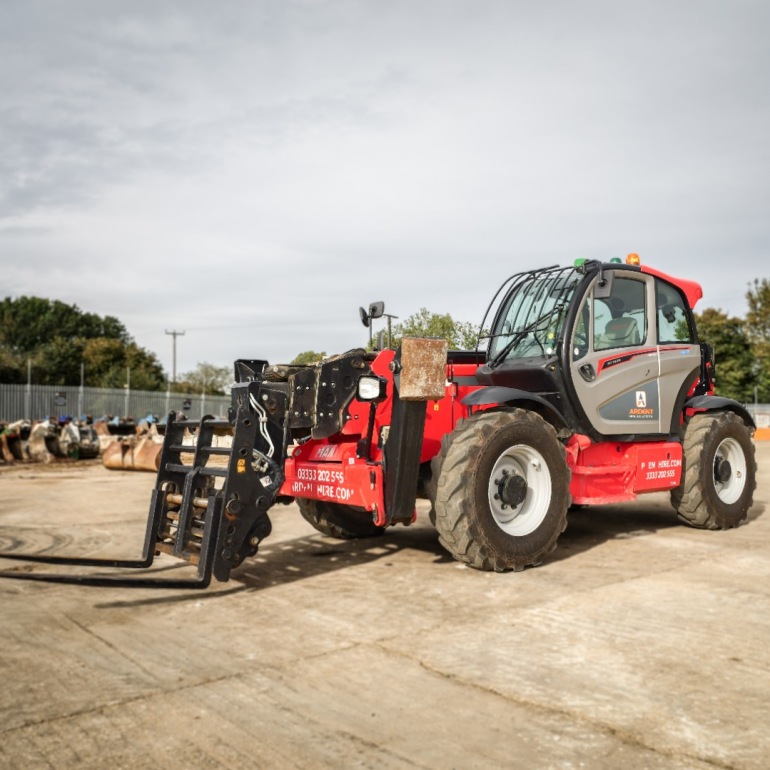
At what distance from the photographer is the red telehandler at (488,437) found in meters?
5.38

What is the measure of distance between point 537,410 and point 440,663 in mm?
3163

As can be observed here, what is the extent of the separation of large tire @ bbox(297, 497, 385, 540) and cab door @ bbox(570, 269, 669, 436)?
7.12 ft

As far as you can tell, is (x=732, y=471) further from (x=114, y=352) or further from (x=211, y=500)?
(x=114, y=352)

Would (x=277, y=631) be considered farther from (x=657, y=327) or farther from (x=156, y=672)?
(x=657, y=327)

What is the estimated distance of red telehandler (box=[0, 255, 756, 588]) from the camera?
5.38 metres

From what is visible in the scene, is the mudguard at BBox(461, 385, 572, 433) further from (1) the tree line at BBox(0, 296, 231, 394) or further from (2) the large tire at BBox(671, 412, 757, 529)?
(1) the tree line at BBox(0, 296, 231, 394)

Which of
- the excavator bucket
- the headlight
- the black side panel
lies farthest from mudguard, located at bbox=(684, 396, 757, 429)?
the excavator bucket

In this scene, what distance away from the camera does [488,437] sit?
224 inches

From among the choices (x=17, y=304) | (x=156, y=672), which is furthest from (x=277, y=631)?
(x=17, y=304)

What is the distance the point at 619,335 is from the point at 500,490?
2.07 m

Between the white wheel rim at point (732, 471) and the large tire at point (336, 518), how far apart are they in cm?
353

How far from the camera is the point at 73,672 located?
12.2 ft

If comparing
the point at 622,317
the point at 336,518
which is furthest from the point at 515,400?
the point at 336,518

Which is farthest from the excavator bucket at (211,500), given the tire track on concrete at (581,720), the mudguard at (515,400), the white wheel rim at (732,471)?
the white wheel rim at (732,471)
